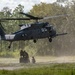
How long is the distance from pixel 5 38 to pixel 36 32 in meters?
4.40

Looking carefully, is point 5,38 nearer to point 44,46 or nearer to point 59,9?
point 44,46

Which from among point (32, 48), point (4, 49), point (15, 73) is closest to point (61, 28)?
point (32, 48)

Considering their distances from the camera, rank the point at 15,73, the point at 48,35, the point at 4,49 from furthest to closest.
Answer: the point at 4,49 → the point at 48,35 → the point at 15,73

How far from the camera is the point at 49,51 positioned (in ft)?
320

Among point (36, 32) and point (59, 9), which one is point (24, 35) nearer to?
point (36, 32)

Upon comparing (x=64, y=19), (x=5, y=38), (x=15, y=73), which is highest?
(x=64, y=19)

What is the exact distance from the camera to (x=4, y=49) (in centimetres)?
13175

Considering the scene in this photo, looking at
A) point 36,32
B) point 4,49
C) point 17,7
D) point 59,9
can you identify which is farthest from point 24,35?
point 17,7

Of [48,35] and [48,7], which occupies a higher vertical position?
[48,7]

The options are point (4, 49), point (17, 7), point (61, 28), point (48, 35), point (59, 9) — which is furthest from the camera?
point (17, 7)

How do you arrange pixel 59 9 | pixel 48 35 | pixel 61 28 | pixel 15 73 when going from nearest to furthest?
pixel 15 73
pixel 48 35
pixel 61 28
pixel 59 9

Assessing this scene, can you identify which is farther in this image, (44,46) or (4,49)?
(4,49)

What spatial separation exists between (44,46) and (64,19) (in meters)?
8.28

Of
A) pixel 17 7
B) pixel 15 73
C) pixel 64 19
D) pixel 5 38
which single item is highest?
pixel 17 7
